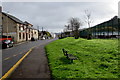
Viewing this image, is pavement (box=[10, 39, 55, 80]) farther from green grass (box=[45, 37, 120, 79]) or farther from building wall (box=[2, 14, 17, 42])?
building wall (box=[2, 14, 17, 42])

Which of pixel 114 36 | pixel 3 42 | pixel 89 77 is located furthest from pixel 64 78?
pixel 114 36

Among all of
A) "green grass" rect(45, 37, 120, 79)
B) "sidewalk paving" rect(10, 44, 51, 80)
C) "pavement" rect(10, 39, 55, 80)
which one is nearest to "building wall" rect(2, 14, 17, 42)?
"green grass" rect(45, 37, 120, 79)

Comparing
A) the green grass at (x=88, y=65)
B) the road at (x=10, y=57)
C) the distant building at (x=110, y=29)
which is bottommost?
the road at (x=10, y=57)

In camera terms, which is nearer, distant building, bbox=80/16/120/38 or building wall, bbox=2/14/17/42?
distant building, bbox=80/16/120/38

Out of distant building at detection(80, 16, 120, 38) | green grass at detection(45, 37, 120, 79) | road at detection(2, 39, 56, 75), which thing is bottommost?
road at detection(2, 39, 56, 75)

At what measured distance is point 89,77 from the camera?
5.37 m

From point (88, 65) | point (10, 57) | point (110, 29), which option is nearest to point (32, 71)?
point (88, 65)

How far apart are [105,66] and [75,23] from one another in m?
66.2

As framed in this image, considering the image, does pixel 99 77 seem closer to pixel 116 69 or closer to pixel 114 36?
pixel 116 69

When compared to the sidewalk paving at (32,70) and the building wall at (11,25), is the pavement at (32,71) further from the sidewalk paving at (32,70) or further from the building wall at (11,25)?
the building wall at (11,25)

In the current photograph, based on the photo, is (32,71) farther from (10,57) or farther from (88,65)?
(10,57)

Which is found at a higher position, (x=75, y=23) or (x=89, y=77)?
(x=75, y=23)

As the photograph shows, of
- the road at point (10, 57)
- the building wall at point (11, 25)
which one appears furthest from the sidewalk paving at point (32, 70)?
the building wall at point (11, 25)

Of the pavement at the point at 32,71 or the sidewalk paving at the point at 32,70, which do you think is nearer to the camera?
the pavement at the point at 32,71
